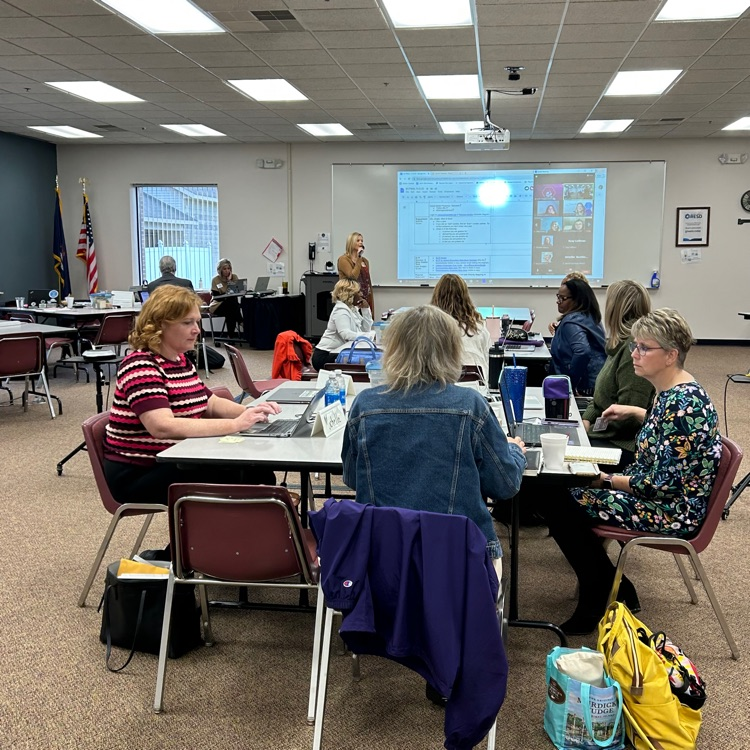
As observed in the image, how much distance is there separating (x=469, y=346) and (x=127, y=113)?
259 inches

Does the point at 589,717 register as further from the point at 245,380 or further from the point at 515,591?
the point at 245,380

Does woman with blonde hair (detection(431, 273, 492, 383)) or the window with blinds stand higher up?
the window with blinds

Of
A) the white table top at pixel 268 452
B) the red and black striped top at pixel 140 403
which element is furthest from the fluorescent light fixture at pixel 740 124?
the red and black striped top at pixel 140 403

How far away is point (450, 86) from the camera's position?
7754mm

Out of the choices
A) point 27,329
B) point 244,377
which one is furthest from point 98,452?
point 27,329

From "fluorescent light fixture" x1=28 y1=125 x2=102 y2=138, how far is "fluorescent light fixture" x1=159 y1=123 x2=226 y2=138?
4.33 feet

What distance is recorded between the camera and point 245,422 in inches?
117

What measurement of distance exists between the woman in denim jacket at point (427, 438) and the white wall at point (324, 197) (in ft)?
31.4

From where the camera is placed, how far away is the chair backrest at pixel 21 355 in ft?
20.3

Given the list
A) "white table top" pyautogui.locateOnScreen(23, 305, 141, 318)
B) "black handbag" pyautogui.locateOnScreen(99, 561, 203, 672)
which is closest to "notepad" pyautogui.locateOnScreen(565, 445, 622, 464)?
"black handbag" pyautogui.locateOnScreen(99, 561, 203, 672)

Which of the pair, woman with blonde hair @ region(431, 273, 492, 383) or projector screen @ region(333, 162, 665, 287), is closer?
woman with blonde hair @ region(431, 273, 492, 383)

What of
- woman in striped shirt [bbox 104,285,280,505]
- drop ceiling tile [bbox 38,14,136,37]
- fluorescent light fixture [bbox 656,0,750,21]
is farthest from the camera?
drop ceiling tile [bbox 38,14,136,37]

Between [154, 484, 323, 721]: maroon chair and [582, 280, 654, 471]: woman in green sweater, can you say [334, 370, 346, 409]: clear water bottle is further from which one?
[582, 280, 654, 471]: woman in green sweater

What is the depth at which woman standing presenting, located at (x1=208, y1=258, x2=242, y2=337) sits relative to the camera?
11.2m
